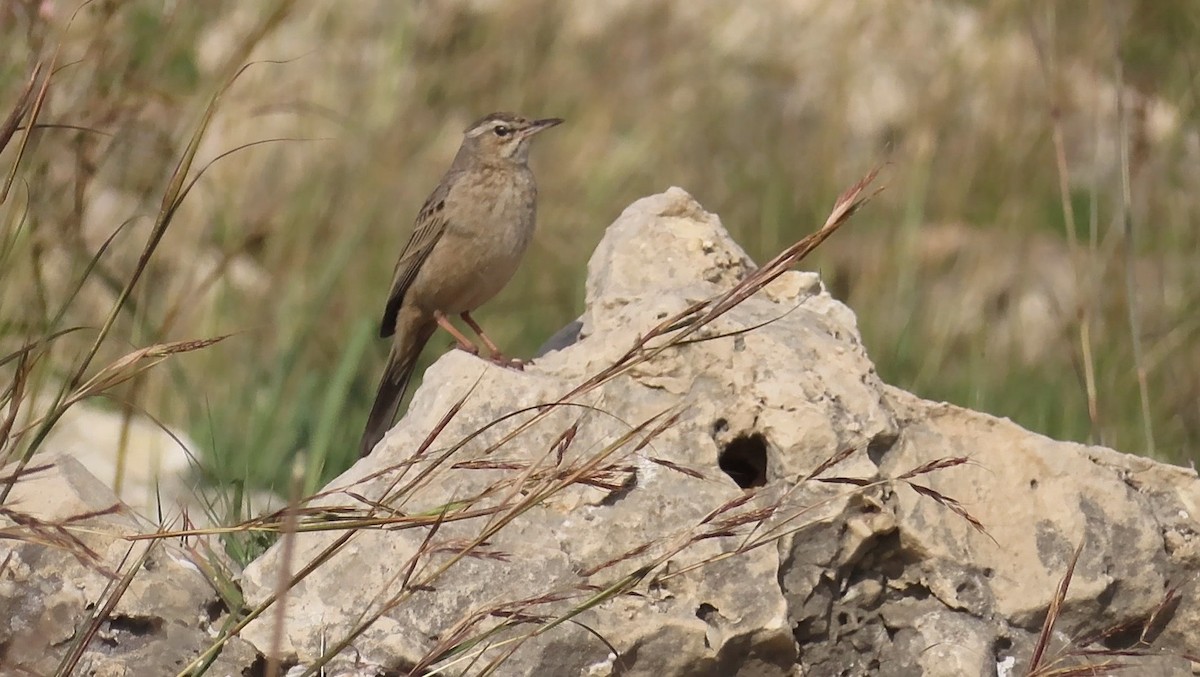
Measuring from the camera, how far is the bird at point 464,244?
232 inches

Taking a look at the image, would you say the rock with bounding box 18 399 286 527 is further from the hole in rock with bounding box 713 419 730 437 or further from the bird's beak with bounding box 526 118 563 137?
the bird's beak with bounding box 526 118 563 137

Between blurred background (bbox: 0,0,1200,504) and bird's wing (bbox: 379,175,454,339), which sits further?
bird's wing (bbox: 379,175,454,339)

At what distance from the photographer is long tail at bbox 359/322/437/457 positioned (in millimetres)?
5633

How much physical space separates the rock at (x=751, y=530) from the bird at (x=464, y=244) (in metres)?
2.19

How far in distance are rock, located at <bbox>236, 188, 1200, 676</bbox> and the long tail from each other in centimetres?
204

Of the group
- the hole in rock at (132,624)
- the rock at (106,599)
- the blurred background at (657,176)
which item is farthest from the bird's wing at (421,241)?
the hole in rock at (132,624)

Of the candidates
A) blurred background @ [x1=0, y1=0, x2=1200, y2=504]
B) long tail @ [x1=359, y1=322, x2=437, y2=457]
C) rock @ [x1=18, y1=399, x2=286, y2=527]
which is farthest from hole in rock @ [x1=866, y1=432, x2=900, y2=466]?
long tail @ [x1=359, y1=322, x2=437, y2=457]

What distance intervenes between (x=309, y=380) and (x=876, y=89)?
6.14m

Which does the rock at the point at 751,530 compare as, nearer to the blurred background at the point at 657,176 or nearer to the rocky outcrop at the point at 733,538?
the rocky outcrop at the point at 733,538

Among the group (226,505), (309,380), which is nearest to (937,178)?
(309,380)

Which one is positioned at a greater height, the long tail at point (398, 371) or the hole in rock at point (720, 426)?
the hole in rock at point (720, 426)

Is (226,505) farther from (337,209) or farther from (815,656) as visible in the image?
(337,209)

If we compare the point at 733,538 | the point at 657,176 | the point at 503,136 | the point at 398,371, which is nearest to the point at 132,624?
the point at 733,538

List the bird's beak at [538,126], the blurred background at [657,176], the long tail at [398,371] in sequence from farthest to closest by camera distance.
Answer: the bird's beak at [538,126], the long tail at [398,371], the blurred background at [657,176]
